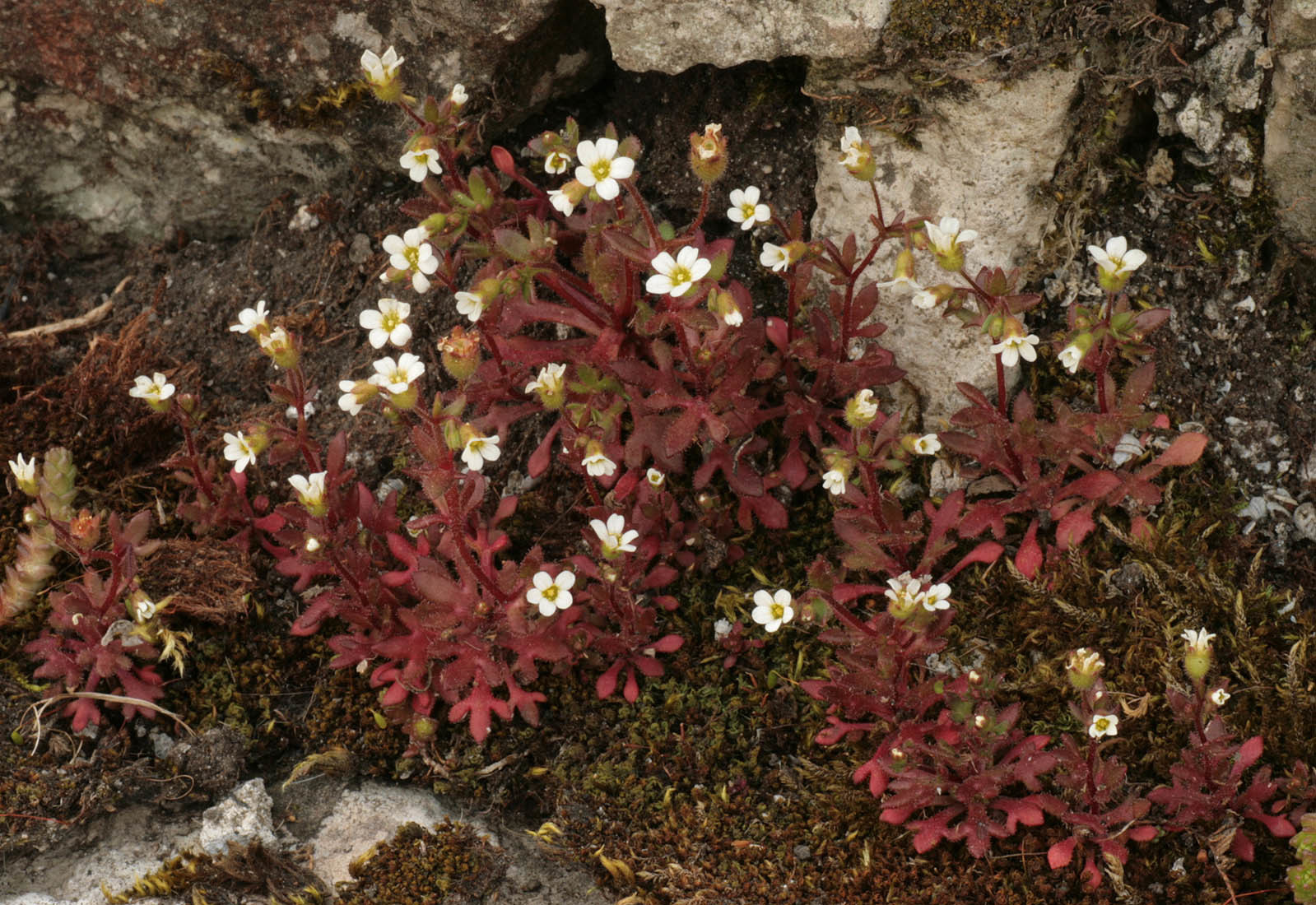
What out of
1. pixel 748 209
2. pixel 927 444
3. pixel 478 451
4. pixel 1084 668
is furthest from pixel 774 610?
pixel 748 209

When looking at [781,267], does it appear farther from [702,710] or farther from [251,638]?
[251,638]

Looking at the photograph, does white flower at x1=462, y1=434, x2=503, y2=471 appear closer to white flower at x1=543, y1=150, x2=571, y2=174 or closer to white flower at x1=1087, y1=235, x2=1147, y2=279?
white flower at x1=543, y1=150, x2=571, y2=174

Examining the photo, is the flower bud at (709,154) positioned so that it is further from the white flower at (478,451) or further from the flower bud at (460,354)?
the white flower at (478,451)

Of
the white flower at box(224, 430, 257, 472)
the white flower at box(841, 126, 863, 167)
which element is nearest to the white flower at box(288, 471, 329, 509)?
the white flower at box(224, 430, 257, 472)

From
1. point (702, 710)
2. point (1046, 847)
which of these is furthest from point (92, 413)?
point (1046, 847)

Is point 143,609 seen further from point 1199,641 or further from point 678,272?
point 1199,641

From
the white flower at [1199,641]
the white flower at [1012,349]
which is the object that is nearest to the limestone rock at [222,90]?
the white flower at [1012,349]
